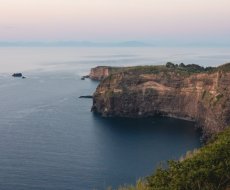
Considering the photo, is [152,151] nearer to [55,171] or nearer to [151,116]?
[55,171]

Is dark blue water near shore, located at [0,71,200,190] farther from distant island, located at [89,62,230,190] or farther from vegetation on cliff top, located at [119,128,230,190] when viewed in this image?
vegetation on cliff top, located at [119,128,230,190]

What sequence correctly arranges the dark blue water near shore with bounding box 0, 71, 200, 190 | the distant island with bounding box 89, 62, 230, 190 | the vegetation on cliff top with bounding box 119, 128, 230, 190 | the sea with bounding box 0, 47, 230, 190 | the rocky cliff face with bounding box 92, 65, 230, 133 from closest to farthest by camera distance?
1. the vegetation on cliff top with bounding box 119, 128, 230, 190
2. the sea with bounding box 0, 47, 230, 190
3. the dark blue water near shore with bounding box 0, 71, 200, 190
4. the distant island with bounding box 89, 62, 230, 190
5. the rocky cliff face with bounding box 92, 65, 230, 133

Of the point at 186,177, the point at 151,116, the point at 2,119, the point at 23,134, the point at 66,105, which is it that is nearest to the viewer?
the point at 186,177

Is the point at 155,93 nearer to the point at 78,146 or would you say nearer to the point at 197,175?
the point at 78,146

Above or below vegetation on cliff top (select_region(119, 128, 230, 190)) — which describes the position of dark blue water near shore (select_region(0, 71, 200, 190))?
below

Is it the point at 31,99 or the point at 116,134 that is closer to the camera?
the point at 116,134

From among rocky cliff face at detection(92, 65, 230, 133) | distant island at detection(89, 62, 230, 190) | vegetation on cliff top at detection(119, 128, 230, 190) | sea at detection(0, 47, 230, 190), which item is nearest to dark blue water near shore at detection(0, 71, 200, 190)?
sea at detection(0, 47, 230, 190)

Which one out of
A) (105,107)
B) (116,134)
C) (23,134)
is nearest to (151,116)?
(105,107)

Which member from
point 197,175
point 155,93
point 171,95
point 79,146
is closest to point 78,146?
point 79,146
